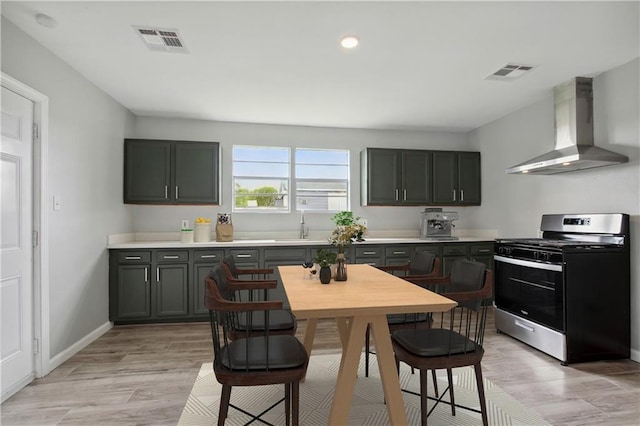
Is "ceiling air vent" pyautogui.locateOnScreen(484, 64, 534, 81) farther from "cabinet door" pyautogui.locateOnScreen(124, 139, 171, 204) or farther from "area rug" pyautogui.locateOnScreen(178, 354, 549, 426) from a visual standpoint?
"cabinet door" pyautogui.locateOnScreen(124, 139, 171, 204)

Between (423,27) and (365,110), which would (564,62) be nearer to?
(423,27)

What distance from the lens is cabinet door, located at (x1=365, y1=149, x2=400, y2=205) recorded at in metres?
4.89

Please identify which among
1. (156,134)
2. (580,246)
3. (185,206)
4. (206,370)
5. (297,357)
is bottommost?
(206,370)

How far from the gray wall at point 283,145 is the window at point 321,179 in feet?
0.36

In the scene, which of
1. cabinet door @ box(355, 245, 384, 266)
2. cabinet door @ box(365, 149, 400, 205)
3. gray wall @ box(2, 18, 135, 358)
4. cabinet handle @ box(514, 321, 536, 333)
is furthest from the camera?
cabinet door @ box(365, 149, 400, 205)

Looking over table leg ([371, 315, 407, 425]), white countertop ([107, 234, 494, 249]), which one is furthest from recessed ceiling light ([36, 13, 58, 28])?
table leg ([371, 315, 407, 425])

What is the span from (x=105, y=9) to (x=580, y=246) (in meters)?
4.02

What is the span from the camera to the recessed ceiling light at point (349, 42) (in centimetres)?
258

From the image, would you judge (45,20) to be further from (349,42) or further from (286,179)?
(286,179)

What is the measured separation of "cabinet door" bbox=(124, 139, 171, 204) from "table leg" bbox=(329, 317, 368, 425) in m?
3.45

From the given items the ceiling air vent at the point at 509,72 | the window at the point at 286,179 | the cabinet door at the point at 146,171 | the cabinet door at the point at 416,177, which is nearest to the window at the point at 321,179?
the window at the point at 286,179

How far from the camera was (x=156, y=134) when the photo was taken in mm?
4645

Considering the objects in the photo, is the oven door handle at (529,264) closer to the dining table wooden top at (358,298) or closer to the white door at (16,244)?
the dining table wooden top at (358,298)

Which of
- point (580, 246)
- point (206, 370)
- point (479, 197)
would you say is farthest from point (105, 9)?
point (479, 197)
